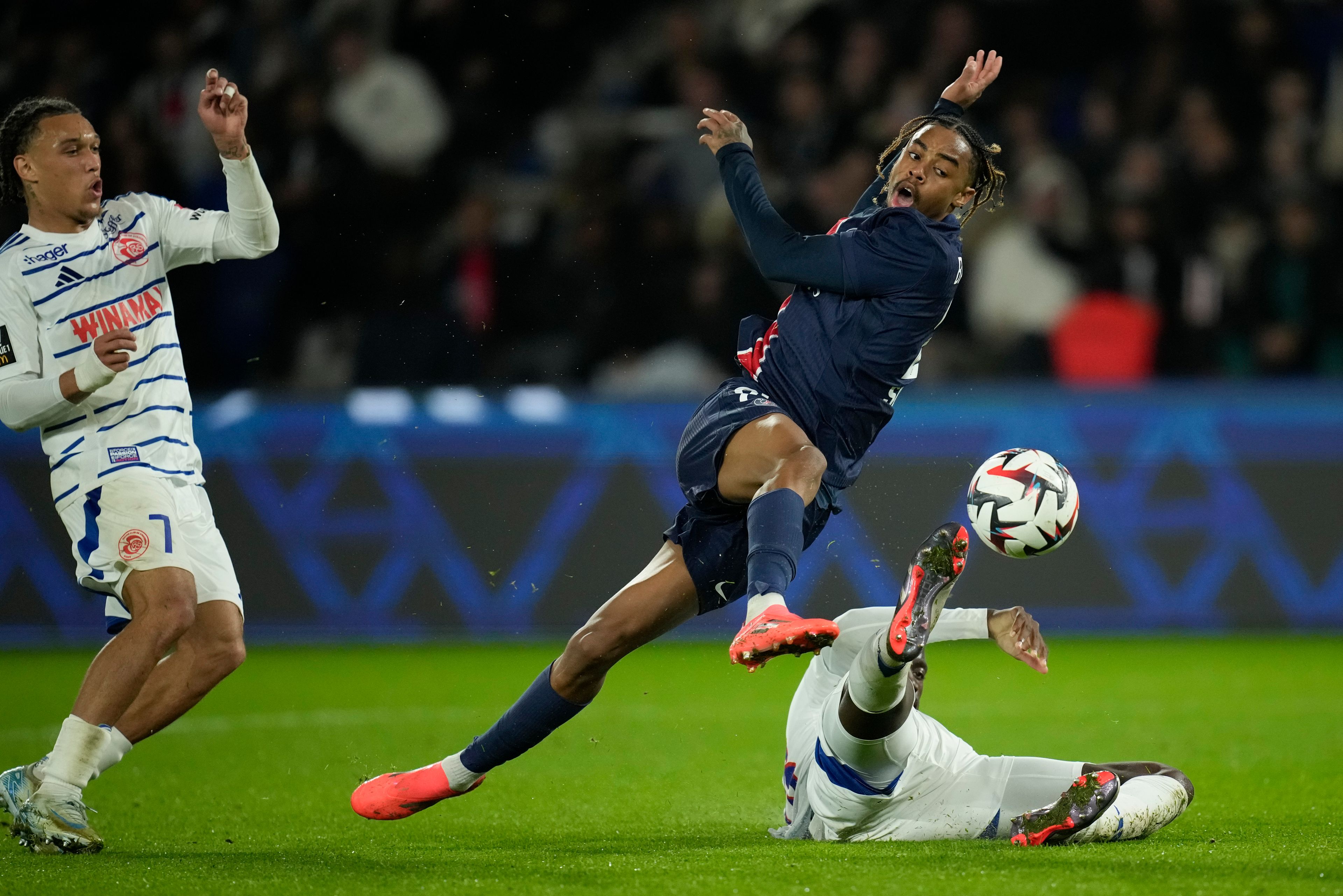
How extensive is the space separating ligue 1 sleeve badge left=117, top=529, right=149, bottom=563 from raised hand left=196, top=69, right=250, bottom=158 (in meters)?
1.20

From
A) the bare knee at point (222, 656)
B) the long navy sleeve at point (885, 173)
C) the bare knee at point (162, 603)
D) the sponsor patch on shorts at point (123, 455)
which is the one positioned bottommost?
the bare knee at point (222, 656)

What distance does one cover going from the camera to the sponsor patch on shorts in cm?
493

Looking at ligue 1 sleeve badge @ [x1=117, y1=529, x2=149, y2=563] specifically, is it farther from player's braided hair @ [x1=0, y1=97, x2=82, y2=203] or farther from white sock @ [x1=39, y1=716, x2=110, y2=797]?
player's braided hair @ [x1=0, y1=97, x2=82, y2=203]

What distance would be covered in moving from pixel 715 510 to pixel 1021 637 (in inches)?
38.9

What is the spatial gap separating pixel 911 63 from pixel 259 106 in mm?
4419

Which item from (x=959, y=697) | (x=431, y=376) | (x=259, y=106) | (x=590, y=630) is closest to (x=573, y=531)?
(x=431, y=376)

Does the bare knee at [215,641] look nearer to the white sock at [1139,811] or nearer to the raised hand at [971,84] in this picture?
the white sock at [1139,811]

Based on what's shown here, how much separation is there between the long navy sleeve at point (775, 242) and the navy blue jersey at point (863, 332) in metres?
0.04

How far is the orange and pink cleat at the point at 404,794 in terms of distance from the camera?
4.94 metres

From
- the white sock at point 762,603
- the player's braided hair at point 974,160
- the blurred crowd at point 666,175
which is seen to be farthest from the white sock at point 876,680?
the blurred crowd at point 666,175

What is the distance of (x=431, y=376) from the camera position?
33.7 ft

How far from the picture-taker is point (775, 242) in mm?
4758

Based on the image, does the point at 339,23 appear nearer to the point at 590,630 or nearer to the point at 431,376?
the point at 431,376

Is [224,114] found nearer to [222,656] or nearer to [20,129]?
[20,129]
